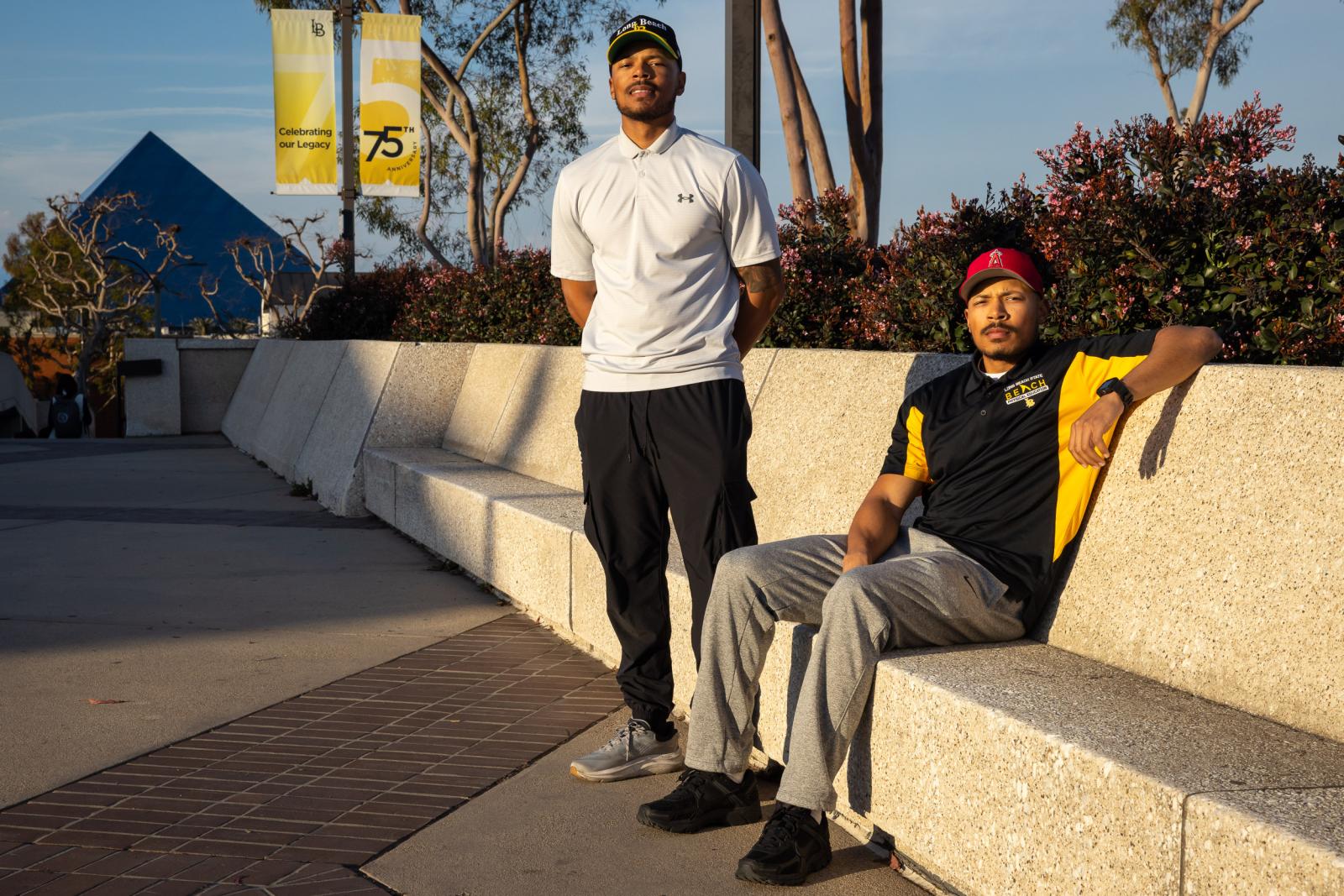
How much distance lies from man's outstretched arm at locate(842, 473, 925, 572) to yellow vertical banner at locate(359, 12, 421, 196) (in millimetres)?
14295

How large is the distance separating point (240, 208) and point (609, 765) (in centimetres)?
8591

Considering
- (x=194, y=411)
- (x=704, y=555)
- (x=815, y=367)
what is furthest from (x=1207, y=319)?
(x=194, y=411)

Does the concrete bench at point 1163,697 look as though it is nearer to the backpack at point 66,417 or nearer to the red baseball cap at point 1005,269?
the red baseball cap at point 1005,269

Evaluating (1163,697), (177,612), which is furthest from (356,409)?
(1163,697)

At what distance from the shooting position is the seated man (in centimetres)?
341

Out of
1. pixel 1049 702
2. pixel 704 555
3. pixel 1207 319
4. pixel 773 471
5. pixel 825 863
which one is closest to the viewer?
pixel 1049 702

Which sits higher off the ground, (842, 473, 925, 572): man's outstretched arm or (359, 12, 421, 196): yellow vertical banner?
(359, 12, 421, 196): yellow vertical banner

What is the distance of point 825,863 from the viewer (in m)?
3.46

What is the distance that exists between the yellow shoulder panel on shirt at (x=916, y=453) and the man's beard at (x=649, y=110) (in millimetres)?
1143

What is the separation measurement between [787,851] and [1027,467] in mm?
1172

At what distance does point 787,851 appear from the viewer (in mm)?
3369

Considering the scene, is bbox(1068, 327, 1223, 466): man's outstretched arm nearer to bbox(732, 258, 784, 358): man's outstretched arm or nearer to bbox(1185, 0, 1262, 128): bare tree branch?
bbox(732, 258, 784, 358): man's outstretched arm

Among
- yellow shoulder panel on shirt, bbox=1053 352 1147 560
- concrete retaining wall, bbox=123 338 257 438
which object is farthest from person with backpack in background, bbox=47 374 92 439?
yellow shoulder panel on shirt, bbox=1053 352 1147 560

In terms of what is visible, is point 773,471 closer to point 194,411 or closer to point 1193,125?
point 1193,125
